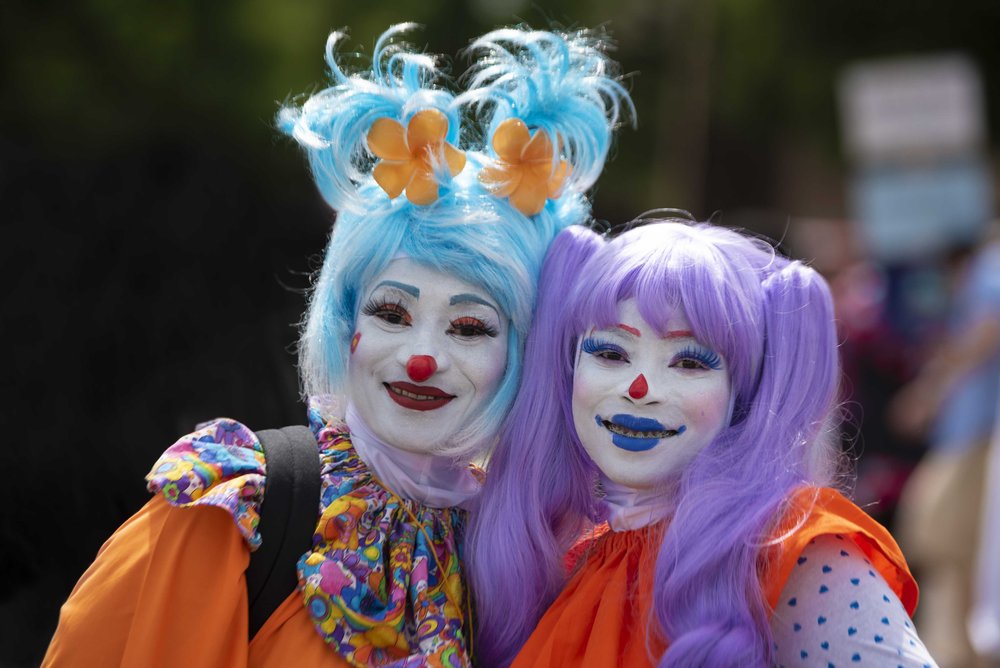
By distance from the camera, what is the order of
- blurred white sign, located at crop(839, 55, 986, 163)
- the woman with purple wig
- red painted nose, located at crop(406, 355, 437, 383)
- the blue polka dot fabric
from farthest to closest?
blurred white sign, located at crop(839, 55, 986, 163), red painted nose, located at crop(406, 355, 437, 383), the woman with purple wig, the blue polka dot fabric

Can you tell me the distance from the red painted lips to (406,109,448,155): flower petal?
0.52 metres

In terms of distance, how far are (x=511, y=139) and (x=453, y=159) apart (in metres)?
0.14

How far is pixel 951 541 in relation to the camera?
18.5 ft

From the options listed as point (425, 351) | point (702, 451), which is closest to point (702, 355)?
point (702, 451)

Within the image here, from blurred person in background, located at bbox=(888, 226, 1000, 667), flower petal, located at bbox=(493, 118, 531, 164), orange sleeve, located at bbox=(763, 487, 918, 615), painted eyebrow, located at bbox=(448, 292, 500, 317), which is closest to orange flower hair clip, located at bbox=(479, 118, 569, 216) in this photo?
flower petal, located at bbox=(493, 118, 531, 164)

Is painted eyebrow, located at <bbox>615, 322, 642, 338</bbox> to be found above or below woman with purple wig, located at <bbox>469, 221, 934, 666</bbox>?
above

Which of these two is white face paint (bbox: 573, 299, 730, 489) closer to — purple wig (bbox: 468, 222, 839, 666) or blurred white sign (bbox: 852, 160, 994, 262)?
purple wig (bbox: 468, 222, 839, 666)

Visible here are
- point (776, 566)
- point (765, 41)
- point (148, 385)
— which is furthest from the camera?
point (765, 41)

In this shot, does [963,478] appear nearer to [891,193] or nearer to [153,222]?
[891,193]

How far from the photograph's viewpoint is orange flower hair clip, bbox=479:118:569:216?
2.65m

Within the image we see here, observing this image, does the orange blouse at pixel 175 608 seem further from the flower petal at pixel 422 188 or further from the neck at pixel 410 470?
the flower petal at pixel 422 188

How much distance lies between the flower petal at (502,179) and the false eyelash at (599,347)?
404 mm

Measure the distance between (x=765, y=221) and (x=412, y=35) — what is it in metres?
3.92

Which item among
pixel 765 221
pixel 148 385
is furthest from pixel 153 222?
pixel 765 221
